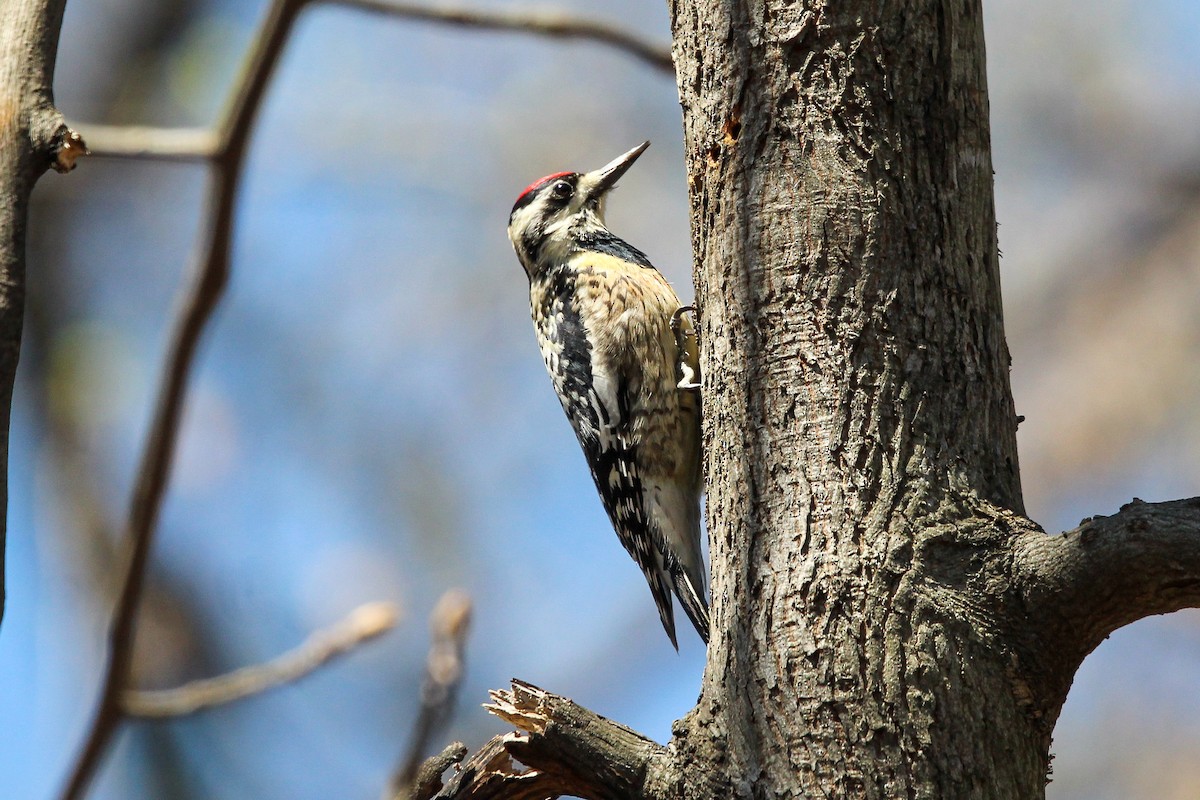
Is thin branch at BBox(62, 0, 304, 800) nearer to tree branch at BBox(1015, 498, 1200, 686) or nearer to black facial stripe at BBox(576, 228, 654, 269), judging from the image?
tree branch at BBox(1015, 498, 1200, 686)

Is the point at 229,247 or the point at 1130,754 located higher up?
the point at 1130,754

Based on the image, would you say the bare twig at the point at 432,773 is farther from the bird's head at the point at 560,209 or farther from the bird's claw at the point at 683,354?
the bird's head at the point at 560,209

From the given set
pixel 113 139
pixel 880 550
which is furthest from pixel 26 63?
pixel 880 550

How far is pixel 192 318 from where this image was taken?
8.73 feet

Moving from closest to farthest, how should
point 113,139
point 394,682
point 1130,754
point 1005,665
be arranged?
point 1005,665
point 113,139
point 1130,754
point 394,682

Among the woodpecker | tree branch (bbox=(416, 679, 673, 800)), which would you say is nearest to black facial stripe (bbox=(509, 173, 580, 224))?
the woodpecker

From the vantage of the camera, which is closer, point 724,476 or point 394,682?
point 724,476

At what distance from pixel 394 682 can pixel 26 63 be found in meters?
7.56

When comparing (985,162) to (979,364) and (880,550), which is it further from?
(880,550)

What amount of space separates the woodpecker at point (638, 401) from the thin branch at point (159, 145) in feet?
5.09

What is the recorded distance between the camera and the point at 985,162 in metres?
2.29

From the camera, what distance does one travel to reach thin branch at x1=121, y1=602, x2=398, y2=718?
253cm

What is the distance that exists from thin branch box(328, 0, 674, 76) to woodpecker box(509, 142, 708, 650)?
838mm

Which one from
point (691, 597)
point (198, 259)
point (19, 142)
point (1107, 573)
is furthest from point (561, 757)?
point (691, 597)
